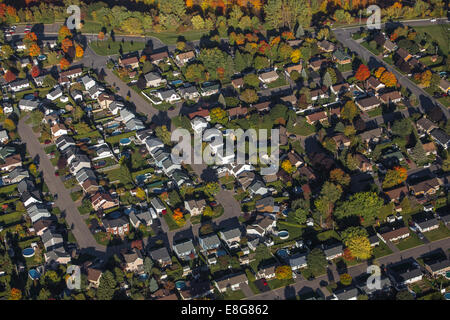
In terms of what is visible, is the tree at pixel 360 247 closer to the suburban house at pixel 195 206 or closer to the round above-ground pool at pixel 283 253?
the round above-ground pool at pixel 283 253

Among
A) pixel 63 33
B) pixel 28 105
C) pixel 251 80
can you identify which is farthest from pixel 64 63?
pixel 251 80

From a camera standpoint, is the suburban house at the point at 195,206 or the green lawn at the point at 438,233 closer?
the green lawn at the point at 438,233

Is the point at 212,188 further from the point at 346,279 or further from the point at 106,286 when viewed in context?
the point at 346,279

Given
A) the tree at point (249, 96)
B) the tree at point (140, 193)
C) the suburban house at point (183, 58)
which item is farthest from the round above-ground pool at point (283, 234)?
the suburban house at point (183, 58)

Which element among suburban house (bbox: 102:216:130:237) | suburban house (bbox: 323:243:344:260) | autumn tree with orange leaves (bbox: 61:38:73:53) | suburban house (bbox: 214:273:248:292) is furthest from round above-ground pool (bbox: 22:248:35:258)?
autumn tree with orange leaves (bbox: 61:38:73:53)

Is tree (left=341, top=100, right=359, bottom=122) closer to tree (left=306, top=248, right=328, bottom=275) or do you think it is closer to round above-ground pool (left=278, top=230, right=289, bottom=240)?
round above-ground pool (left=278, top=230, right=289, bottom=240)
